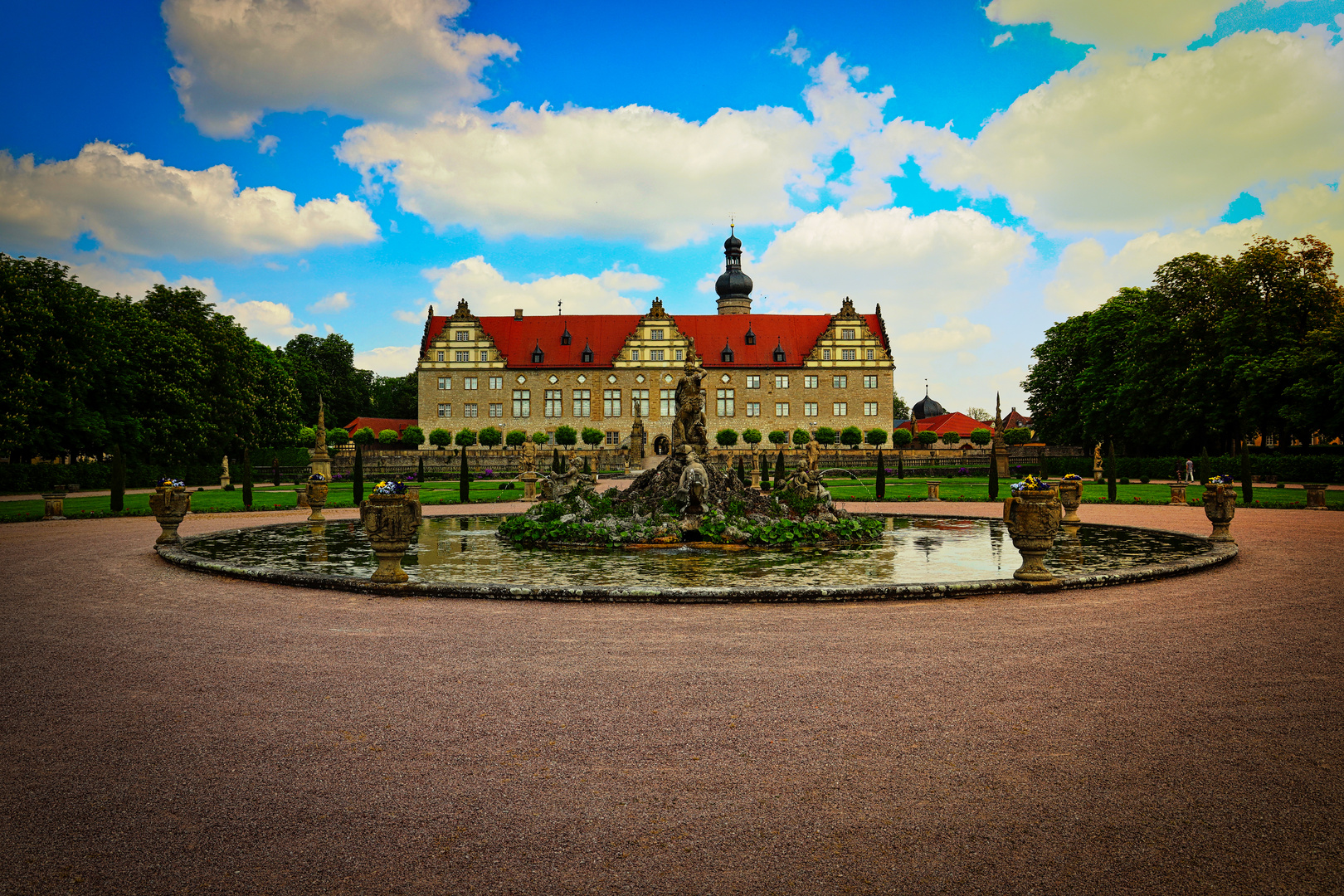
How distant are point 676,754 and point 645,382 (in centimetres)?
6249

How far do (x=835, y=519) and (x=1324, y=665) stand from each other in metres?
9.04

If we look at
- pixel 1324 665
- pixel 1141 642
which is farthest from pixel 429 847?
pixel 1324 665

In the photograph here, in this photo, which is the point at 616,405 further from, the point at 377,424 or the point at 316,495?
the point at 316,495

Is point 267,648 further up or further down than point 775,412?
further down

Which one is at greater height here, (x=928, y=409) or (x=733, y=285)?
(x=733, y=285)

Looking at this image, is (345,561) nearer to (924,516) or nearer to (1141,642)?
(1141,642)

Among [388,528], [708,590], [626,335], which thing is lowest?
[708,590]

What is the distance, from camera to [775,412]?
66.9 m

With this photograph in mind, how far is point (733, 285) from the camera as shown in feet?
246

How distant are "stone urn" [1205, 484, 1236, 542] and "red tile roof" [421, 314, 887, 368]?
176 ft

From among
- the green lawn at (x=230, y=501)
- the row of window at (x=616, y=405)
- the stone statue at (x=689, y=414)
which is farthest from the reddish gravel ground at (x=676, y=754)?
the row of window at (x=616, y=405)

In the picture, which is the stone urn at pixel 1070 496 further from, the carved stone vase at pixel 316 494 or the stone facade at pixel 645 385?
the stone facade at pixel 645 385

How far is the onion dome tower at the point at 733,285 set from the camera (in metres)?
75.1

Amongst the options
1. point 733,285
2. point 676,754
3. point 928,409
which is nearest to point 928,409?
point 928,409
